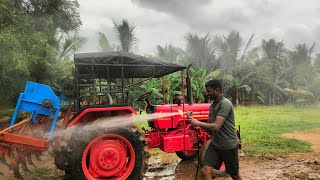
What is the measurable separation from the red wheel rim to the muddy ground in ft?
3.28

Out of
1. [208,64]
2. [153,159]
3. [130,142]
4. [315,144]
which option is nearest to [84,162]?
[130,142]

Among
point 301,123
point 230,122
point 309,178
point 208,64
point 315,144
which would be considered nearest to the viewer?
point 230,122

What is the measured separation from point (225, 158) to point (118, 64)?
2477 mm

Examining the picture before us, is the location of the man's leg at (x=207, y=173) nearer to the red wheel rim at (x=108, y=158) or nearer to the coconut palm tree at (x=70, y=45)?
the red wheel rim at (x=108, y=158)

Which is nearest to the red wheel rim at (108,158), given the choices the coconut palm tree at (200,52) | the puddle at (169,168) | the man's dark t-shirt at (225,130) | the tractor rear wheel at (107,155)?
the tractor rear wheel at (107,155)

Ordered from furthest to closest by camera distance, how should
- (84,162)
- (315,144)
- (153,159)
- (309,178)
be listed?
(315,144) → (153,159) → (309,178) → (84,162)

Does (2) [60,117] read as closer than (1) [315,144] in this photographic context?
Yes

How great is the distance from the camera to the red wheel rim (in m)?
5.27

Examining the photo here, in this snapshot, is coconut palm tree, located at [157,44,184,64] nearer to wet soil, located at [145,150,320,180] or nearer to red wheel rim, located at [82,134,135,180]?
wet soil, located at [145,150,320,180]

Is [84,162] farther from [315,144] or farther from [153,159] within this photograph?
[315,144]

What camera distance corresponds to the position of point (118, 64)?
18.3 feet

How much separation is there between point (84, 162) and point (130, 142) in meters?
0.81

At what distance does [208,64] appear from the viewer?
24234 millimetres

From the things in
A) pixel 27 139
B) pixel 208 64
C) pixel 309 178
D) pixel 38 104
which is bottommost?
pixel 309 178
